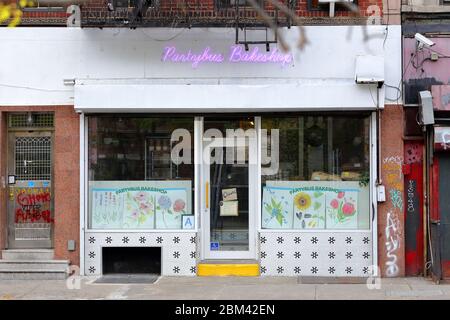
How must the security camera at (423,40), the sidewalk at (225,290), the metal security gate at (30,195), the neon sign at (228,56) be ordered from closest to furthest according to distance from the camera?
the sidewalk at (225,290), the security camera at (423,40), the neon sign at (228,56), the metal security gate at (30,195)

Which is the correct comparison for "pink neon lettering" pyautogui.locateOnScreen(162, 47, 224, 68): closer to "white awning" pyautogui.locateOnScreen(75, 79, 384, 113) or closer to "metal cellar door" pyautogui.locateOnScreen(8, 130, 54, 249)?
"white awning" pyautogui.locateOnScreen(75, 79, 384, 113)

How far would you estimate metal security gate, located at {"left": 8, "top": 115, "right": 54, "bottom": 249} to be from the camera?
36.3 feet

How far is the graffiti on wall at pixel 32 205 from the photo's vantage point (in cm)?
1107

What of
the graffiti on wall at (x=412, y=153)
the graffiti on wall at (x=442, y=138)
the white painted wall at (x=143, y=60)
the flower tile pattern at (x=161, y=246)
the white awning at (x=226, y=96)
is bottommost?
the flower tile pattern at (x=161, y=246)

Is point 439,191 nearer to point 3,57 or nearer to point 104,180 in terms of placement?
point 104,180

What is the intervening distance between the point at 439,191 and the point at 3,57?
7.60 meters

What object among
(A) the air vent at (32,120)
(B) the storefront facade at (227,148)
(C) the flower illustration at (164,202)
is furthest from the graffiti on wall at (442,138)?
(A) the air vent at (32,120)

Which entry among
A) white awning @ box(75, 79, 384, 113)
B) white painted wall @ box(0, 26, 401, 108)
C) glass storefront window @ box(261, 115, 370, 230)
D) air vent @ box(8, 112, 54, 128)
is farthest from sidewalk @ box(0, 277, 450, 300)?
white painted wall @ box(0, 26, 401, 108)

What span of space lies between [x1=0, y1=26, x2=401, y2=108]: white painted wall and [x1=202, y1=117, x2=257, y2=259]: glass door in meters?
0.92

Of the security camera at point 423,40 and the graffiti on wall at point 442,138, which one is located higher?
the security camera at point 423,40

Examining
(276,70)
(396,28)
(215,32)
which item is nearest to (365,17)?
(396,28)

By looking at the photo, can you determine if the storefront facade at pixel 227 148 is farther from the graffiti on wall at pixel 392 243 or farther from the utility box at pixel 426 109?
the utility box at pixel 426 109

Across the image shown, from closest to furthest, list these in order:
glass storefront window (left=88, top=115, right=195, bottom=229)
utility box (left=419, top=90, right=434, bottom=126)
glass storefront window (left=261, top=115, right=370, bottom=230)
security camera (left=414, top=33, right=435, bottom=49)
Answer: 1. utility box (left=419, top=90, right=434, bottom=126)
2. security camera (left=414, top=33, right=435, bottom=49)
3. glass storefront window (left=261, top=115, right=370, bottom=230)
4. glass storefront window (left=88, top=115, right=195, bottom=229)

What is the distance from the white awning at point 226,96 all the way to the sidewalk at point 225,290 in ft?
9.32
